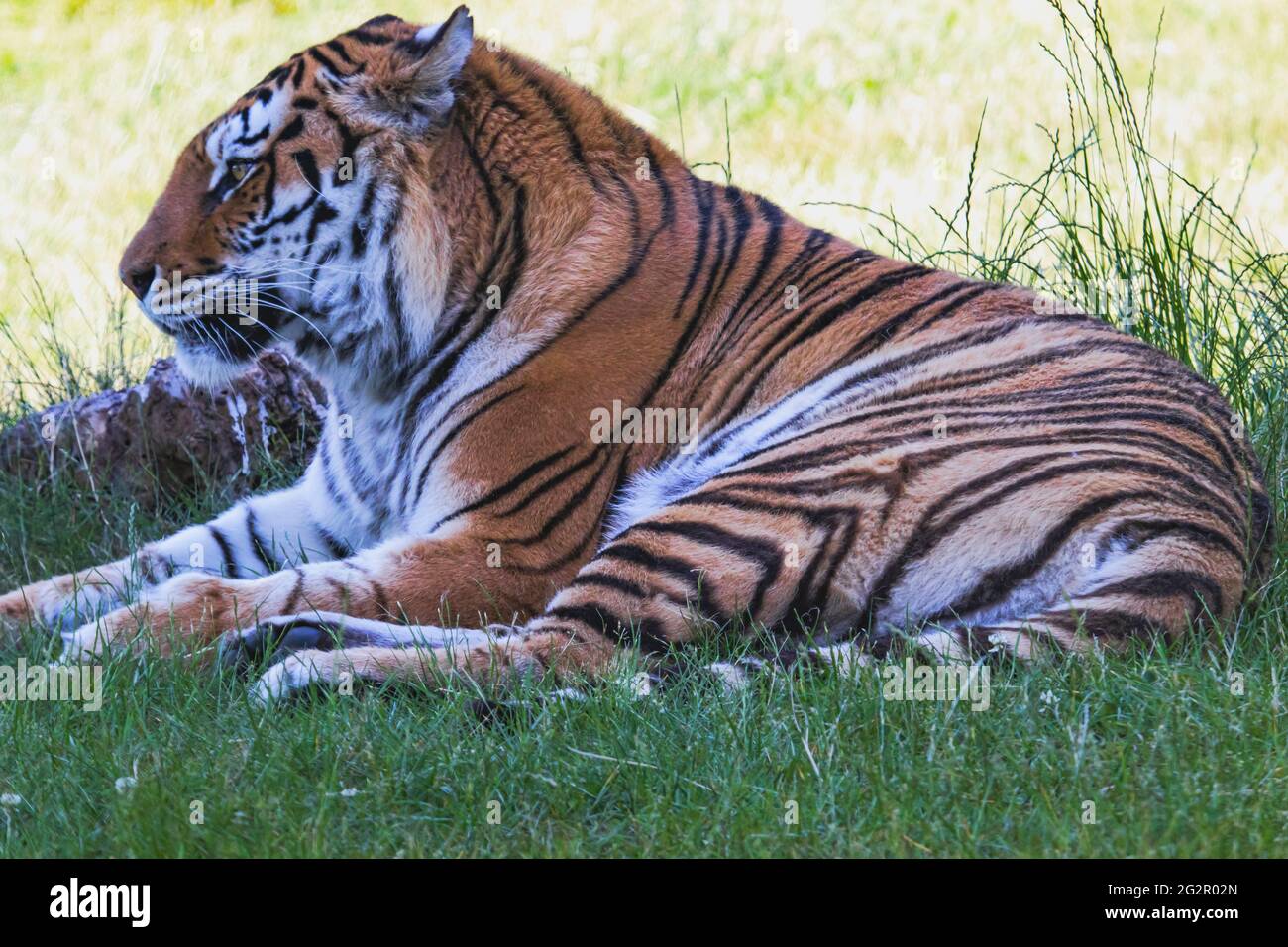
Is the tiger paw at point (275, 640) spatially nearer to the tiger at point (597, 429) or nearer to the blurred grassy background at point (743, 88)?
the tiger at point (597, 429)

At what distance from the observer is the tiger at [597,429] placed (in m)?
3.11

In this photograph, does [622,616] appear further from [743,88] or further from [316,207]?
[743,88]

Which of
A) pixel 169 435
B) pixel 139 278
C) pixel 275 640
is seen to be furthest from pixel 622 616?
pixel 169 435

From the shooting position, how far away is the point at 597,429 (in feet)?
12.1

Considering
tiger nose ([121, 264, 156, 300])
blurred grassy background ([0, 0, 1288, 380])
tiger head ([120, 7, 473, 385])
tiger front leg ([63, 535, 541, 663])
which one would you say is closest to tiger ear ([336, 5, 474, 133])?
tiger head ([120, 7, 473, 385])

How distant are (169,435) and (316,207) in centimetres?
129

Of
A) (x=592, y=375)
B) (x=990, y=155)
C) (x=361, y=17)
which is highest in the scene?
(x=361, y=17)

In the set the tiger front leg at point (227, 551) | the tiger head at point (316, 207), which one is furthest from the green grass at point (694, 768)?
the tiger head at point (316, 207)

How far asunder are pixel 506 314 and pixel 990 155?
5334mm

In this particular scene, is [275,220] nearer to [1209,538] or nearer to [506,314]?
[506,314]

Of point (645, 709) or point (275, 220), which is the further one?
point (275, 220)

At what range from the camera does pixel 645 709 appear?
9.51 feet
